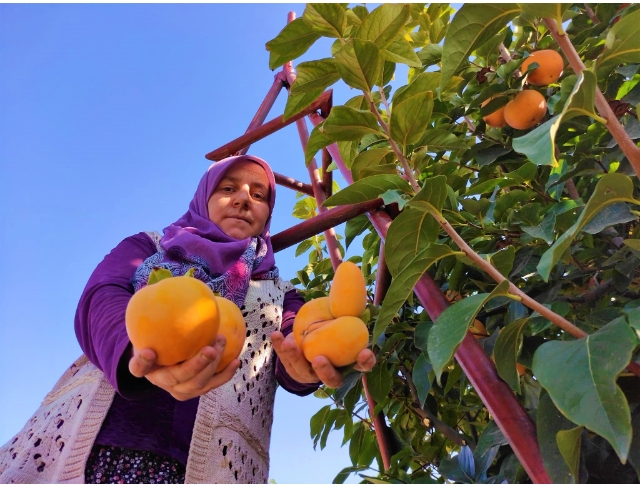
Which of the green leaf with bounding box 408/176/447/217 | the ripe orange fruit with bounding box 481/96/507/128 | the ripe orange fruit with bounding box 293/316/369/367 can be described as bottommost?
the ripe orange fruit with bounding box 293/316/369/367

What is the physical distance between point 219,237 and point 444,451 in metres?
0.97

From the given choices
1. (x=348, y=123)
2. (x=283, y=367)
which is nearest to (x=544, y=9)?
(x=348, y=123)

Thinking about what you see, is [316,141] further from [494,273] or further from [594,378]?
[594,378]

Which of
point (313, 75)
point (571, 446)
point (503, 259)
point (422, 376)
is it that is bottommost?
point (571, 446)

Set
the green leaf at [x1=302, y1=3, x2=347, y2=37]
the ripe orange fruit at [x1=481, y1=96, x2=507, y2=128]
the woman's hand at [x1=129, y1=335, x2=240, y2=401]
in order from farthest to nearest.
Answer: the ripe orange fruit at [x1=481, y1=96, x2=507, y2=128] < the green leaf at [x1=302, y1=3, x2=347, y2=37] < the woman's hand at [x1=129, y1=335, x2=240, y2=401]

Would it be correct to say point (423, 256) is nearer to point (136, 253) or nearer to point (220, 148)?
point (136, 253)

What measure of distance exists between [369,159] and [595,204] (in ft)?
1.80

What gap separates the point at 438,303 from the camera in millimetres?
1145

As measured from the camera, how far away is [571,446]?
766 mm

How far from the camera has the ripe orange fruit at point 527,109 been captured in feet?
4.60

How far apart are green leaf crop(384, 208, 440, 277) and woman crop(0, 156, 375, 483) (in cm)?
21

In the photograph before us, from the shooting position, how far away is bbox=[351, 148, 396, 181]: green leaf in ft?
4.01

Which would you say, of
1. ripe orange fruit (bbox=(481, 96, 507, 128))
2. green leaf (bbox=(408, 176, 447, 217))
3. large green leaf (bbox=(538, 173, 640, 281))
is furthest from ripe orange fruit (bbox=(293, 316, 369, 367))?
ripe orange fruit (bbox=(481, 96, 507, 128))

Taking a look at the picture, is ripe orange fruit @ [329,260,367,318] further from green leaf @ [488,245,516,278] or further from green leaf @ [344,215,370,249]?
green leaf @ [344,215,370,249]
